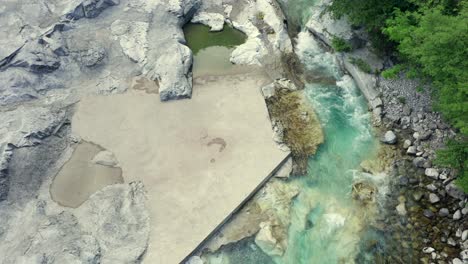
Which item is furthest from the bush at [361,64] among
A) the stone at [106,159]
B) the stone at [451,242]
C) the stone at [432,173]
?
the stone at [106,159]

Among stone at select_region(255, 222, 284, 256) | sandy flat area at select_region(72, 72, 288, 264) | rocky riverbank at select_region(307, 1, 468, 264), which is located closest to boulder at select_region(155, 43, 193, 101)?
sandy flat area at select_region(72, 72, 288, 264)

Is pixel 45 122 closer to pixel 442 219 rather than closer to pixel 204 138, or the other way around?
pixel 204 138

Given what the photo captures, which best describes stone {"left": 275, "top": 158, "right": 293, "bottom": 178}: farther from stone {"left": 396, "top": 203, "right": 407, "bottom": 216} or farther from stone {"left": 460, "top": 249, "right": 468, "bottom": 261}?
stone {"left": 460, "top": 249, "right": 468, "bottom": 261}

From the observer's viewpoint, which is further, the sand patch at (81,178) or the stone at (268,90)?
the stone at (268,90)

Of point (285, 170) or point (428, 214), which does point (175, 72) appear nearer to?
point (285, 170)

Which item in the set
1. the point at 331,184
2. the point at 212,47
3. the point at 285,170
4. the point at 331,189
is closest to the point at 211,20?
the point at 212,47

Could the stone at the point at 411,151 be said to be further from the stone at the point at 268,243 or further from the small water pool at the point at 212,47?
the small water pool at the point at 212,47
